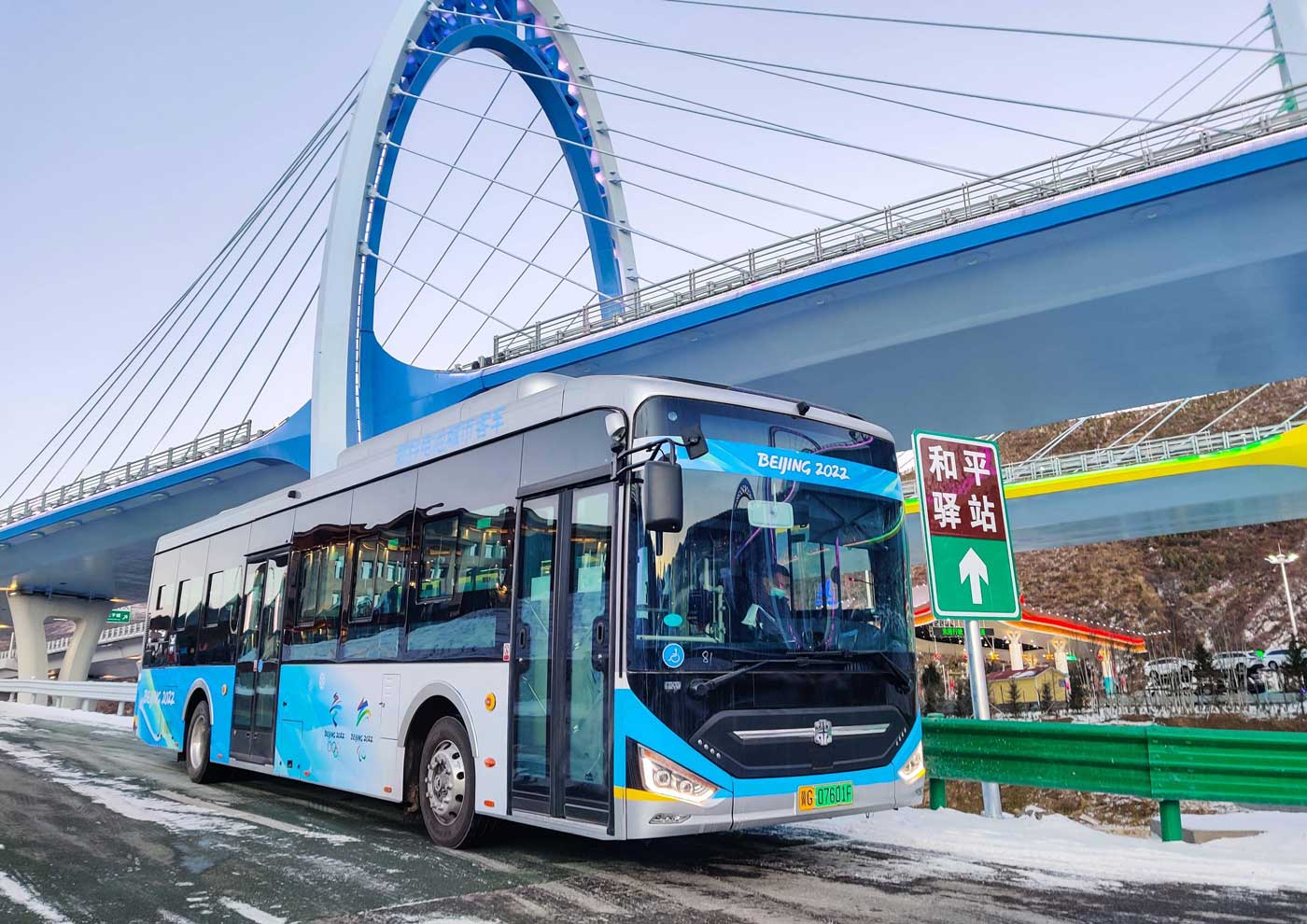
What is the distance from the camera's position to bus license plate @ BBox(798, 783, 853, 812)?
226 inches

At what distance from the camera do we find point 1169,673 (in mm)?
35562

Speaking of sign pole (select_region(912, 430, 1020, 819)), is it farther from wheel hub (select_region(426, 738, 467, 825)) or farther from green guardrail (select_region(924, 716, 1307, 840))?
wheel hub (select_region(426, 738, 467, 825))

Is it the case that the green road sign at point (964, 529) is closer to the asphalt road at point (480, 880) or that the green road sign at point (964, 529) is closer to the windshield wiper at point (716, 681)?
the asphalt road at point (480, 880)

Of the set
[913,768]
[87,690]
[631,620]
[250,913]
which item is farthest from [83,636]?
[913,768]

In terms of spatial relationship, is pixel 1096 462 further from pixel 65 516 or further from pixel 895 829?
pixel 65 516

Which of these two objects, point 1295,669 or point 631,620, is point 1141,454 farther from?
point 631,620

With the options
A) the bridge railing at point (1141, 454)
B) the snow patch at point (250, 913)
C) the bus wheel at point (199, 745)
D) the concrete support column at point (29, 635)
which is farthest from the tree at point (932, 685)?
the concrete support column at point (29, 635)

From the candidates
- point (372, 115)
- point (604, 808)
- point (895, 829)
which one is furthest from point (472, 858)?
point (372, 115)

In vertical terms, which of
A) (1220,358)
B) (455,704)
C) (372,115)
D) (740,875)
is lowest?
(740,875)

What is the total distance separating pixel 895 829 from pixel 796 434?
3.26 m

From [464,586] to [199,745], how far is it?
631cm

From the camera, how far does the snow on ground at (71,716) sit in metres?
22.1

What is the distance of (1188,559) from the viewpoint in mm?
89188

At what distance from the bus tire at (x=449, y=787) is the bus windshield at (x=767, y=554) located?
7.03ft
